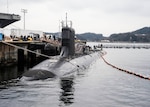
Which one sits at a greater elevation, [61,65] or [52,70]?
[61,65]

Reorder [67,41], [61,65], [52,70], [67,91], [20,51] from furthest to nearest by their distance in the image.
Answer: [20,51]
[67,41]
[61,65]
[52,70]
[67,91]

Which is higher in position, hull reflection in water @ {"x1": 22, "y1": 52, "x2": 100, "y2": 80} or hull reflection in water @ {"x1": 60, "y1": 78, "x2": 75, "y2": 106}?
hull reflection in water @ {"x1": 22, "y1": 52, "x2": 100, "y2": 80}

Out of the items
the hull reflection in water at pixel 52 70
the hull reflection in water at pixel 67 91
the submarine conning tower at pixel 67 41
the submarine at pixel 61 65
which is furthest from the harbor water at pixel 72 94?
the submarine conning tower at pixel 67 41

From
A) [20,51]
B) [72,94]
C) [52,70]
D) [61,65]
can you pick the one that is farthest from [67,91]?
[20,51]

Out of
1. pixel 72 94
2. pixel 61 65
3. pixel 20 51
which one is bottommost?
pixel 72 94

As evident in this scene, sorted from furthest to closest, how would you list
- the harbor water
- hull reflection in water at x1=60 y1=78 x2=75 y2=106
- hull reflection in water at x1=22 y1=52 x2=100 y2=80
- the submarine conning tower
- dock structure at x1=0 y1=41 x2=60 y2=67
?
dock structure at x1=0 y1=41 x2=60 y2=67 < the submarine conning tower < hull reflection in water at x1=22 y1=52 x2=100 y2=80 < hull reflection in water at x1=60 y1=78 x2=75 y2=106 < the harbor water

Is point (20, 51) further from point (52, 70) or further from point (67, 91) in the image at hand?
point (67, 91)

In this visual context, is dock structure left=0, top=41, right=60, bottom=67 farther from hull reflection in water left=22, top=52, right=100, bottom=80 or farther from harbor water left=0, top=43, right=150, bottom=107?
harbor water left=0, top=43, right=150, bottom=107

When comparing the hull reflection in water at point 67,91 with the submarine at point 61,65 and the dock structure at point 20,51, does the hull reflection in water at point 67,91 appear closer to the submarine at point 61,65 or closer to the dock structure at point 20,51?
the submarine at point 61,65

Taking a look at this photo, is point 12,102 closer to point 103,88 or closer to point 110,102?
point 110,102

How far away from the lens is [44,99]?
19391 mm

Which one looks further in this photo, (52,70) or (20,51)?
(20,51)

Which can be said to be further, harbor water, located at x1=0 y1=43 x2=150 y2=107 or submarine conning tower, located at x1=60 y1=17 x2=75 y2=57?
submarine conning tower, located at x1=60 y1=17 x2=75 y2=57

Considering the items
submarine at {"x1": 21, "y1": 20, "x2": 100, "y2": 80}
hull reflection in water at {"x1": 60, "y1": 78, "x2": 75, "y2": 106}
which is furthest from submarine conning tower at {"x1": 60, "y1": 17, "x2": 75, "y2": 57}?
hull reflection in water at {"x1": 60, "y1": 78, "x2": 75, "y2": 106}
